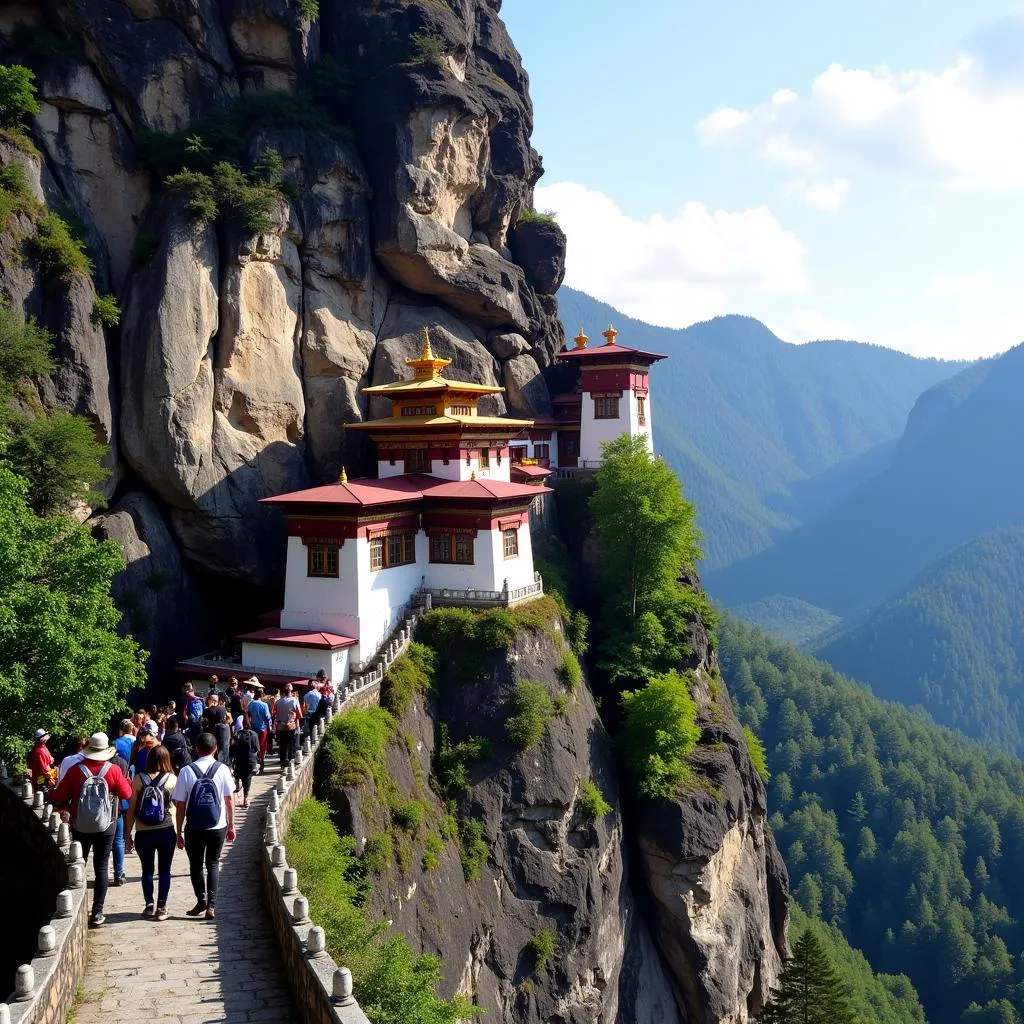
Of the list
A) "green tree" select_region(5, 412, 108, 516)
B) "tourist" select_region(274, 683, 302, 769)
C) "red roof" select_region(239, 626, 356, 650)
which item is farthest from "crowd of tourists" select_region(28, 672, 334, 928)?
"green tree" select_region(5, 412, 108, 516)

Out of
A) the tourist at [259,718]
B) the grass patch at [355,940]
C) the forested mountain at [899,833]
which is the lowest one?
the forested mountain at [899,833]

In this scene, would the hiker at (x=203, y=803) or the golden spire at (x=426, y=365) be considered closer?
the hiker at (x=203, y=803)

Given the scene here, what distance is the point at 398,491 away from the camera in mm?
34250

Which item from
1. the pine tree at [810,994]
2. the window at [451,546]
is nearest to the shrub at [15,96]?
the window at [451,546]

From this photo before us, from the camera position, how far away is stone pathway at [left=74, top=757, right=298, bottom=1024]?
11875 mm

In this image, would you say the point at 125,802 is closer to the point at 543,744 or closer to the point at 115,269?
the point at 543,744

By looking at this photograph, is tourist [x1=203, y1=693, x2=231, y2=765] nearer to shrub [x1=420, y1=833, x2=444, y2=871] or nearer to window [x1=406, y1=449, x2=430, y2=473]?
shrub [x1=420, y1=833, x2=444, y2=871]

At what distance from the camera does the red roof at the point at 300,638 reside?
30391mm

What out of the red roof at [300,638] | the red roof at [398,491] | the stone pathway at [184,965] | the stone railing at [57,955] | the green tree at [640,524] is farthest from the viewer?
the green tree at [640,524]

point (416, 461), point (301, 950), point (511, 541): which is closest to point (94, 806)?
point (301, 950)

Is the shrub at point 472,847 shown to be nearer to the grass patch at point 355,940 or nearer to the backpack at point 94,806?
the grass patch at point 355,940

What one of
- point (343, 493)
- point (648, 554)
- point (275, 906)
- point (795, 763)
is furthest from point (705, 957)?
point (795, 763)

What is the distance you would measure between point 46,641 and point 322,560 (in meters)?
13.5

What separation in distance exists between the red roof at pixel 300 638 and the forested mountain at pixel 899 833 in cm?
6361
